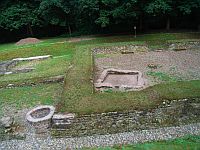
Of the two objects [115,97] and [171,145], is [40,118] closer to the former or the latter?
[115,97]

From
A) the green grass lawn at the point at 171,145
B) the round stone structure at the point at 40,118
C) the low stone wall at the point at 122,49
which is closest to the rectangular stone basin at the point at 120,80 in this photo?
the round stone structure at the point at 40,118

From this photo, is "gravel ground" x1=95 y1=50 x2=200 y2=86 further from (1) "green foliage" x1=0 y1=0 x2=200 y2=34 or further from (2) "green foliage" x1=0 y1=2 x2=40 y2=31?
(2) "green foliage" x1=0 y1=2 x2=40 y2=31

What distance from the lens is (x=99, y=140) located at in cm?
1060

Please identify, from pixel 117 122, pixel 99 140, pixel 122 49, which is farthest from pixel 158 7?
pixel 99 140

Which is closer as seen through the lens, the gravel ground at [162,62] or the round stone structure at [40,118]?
the round stone structure at [40,118]

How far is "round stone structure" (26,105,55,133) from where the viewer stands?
11250 mm

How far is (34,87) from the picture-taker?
16250 millimetres

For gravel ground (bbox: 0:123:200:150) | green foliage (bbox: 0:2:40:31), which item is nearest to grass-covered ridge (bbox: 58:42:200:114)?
gravel ground (bbox: 0:123:200:150)

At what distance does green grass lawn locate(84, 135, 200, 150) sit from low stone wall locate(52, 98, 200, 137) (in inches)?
39.1

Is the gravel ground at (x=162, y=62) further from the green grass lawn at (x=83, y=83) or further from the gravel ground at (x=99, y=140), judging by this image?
the gravel ground at (x=99, y=140)

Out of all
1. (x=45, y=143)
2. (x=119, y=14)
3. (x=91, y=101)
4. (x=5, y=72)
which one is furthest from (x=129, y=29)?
(x=45, y=143)

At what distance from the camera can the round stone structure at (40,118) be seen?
1125cm

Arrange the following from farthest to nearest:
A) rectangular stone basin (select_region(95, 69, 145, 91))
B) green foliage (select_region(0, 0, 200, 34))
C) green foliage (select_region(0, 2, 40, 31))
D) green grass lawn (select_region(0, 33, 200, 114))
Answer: green foliage (select_region(0, 2, 40, 31)), green foliage (select_region(0, 0, 200, 34)), rectangular stone basin (select_region(95, 69, 145, 91)), green grass lawn (select_region(0, 33, 200, 114))

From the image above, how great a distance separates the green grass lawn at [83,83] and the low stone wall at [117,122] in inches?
10.9
